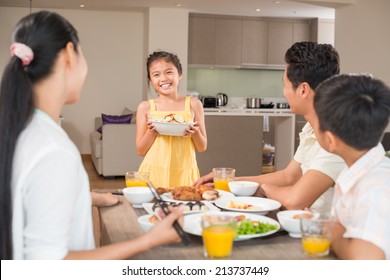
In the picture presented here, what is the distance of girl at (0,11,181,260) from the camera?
1.07m

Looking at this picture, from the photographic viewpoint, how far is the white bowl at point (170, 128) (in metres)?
2.63

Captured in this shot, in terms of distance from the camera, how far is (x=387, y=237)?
121 cm

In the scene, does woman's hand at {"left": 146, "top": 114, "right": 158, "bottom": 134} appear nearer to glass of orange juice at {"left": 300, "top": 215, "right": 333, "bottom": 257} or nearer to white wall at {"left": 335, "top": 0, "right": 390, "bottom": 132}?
glass of orange juice at {"left": 300, "top": 215, "right": 333, "bottom": 257}

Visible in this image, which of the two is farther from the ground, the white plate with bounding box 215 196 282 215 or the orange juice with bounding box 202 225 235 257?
the orange juice with bounding box 202 225 235 257

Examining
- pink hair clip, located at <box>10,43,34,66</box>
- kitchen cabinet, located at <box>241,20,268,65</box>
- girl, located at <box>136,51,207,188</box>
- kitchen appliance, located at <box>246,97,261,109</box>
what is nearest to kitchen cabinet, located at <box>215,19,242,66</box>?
kitchen cabinet, located at <box>241,20,268,65</box>

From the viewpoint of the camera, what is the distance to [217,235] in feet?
4.11

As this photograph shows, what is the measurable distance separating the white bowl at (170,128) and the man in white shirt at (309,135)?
26.4 inches

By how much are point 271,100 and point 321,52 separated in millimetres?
7407

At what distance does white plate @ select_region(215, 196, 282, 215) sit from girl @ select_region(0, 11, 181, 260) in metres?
0.60

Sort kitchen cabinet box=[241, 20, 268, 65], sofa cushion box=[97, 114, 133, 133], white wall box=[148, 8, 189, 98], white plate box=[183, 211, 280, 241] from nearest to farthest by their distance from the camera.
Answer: white plate box=[183, 211, 280, 241]
sofa cushion box=[97, 114, 133, 133]
white wall box=[148, 8, 189, 98]
kitchen cabinet box=[241, 20, 268, 65]

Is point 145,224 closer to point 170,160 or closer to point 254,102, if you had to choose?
point 170,160

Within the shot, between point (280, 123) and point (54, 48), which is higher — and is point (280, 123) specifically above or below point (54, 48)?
below
